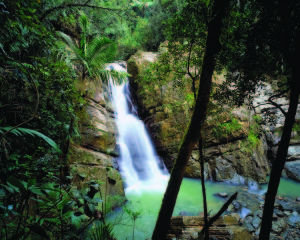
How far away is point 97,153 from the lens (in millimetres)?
6465

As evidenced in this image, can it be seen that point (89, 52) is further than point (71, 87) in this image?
Yes

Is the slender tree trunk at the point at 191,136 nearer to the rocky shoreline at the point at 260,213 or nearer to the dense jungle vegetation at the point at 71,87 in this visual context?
the dense jungle vegetation at the point at 71,87

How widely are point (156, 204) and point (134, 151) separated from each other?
3.62m

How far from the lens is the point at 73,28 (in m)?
10.9

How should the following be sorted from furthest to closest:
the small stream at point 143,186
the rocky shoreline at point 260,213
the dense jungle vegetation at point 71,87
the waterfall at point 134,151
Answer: the waterfall at point 134,151 → the small stream at point 143,186 → the rocky shoreline at point 260,213 → the dense jungle vegetation at point 71,87

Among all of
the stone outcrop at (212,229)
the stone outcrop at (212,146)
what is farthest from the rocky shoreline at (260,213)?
the stone outcrop at (212,146)

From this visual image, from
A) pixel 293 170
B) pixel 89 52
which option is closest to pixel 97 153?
pixel 89 52

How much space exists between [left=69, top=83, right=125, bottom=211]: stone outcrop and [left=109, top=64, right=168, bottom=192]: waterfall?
1.09m

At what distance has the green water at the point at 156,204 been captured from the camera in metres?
4.58

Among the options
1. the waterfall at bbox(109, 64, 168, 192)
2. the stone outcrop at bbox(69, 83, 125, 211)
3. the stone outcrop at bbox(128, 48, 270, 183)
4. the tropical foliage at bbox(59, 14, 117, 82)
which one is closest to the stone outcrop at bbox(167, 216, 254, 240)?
the stone outcrop at bbox(69, 83, 125, 211)

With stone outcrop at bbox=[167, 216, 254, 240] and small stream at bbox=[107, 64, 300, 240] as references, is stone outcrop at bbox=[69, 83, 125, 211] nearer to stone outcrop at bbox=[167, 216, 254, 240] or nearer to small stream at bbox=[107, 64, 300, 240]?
small stream at bbox=[107, 64, 300, 240]

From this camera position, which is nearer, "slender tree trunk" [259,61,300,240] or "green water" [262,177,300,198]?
"slender tree trunk" [259,61,300,240]

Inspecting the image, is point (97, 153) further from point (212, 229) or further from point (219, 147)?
point (219, 147)

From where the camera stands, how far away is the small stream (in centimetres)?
496
